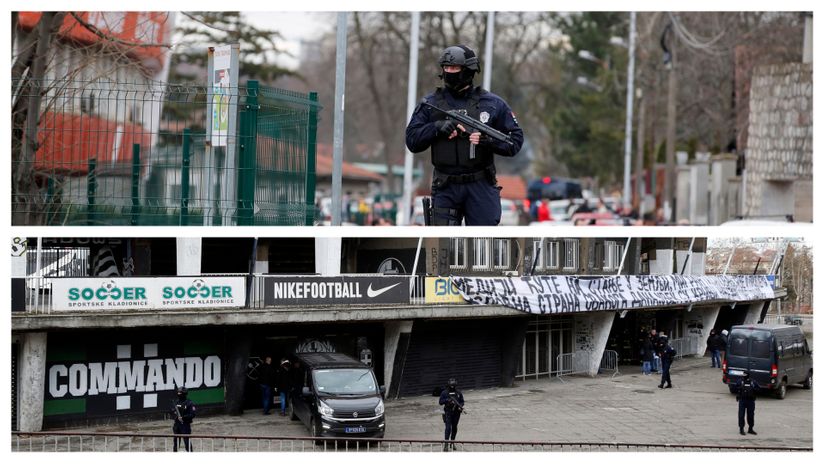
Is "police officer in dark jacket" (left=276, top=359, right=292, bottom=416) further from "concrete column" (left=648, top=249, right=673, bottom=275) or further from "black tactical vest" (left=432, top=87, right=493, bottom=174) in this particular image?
"concrete column" (left=648, top=249, right=673, bottom=275)

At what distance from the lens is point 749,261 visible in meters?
8.31

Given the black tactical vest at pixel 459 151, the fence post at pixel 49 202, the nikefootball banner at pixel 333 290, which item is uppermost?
the black tactical vest at pixel 459 151

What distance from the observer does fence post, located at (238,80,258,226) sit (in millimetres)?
9312

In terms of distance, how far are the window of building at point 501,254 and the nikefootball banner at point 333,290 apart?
0.63m

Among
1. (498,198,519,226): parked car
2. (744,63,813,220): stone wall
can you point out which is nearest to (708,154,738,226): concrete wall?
(498,198,519,226): parked car

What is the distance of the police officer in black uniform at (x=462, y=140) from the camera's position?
712 cm

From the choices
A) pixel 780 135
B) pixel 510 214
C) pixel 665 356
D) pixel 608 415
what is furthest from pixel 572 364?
pixel 510 214

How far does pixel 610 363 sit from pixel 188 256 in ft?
10.2

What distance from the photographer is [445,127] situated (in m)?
7.04

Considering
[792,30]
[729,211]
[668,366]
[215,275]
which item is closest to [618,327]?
[668,366]

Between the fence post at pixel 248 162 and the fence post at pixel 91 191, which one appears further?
the fence post at pixel 91 191

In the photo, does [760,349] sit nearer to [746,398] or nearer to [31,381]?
→ [746,398]

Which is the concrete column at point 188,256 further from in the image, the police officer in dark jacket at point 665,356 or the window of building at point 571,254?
the police officer in dark jacket at point 665,356

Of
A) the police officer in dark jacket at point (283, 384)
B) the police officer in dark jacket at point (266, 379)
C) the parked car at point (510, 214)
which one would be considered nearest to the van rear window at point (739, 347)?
the police officer in dark jacket at point (283, 384)
